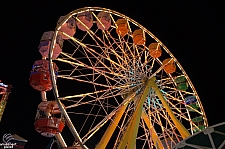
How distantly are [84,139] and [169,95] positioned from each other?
573cm

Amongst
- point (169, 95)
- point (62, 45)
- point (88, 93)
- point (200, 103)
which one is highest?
point (62, 45)

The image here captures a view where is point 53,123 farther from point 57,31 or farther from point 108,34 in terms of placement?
point 108,34

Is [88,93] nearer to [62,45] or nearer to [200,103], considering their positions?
[62,45]

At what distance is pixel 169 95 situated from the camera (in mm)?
14570

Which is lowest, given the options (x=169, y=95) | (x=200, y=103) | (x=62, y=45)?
(x=200, y=103)

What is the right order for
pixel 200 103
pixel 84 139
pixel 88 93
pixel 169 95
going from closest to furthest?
1. pixel 84 139
2. pixel 88 93
3. pixel 169 95
4. pixel 200 103

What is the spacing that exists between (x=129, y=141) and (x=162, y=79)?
4.80 meters

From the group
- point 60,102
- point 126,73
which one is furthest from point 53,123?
point 126,73

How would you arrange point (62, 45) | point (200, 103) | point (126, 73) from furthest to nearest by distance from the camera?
point (200, 103), point (126, 73), point (62, 45)

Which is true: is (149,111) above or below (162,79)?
below

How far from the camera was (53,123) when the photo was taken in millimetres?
11984

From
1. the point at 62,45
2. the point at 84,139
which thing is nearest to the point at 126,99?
the point at 84,139

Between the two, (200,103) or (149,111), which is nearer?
(149,111)

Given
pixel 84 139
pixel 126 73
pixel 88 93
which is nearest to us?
pixel 84 139
